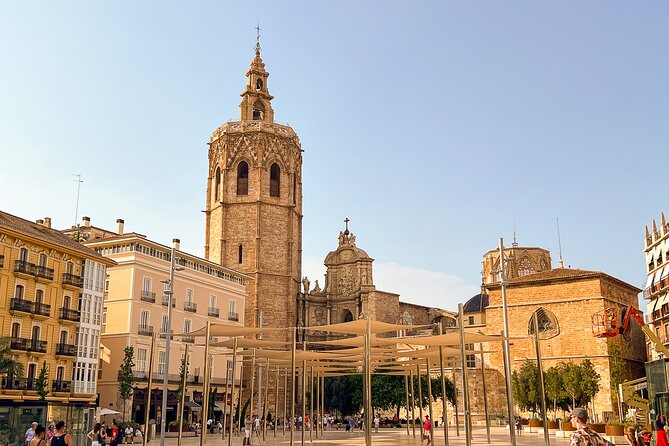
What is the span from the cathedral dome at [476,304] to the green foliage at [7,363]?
4527cm

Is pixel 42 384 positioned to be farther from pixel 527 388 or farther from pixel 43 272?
pixel 527 388

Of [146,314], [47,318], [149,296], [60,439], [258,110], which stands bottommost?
[60,439]

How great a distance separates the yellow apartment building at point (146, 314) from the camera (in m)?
40.7

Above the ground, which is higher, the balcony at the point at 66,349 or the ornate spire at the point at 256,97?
the ornate spire at the point at 256,97

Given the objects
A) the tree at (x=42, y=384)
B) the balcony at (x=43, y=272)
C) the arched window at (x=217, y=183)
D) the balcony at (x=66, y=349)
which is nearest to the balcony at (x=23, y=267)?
the balcony at (x=43, y=272)

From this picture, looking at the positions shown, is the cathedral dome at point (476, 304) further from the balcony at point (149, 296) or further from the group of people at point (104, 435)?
the group of people at point (104, 435)

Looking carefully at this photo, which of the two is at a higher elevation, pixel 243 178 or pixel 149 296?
pixel 243 178

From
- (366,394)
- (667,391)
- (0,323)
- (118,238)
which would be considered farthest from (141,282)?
(667,391)

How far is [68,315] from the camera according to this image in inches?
1350

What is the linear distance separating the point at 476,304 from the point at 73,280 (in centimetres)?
4218

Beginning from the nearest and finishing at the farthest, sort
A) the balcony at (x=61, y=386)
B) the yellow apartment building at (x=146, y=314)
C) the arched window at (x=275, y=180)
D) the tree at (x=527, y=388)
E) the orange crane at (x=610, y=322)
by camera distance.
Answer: the balcony at (x=61, y=386)
the orange crane at (x=610, y=322)
the yellow apartment building at (x=146, y=314)
the tree at (x=527, y=388)
the arched window at (x=275, y=180)

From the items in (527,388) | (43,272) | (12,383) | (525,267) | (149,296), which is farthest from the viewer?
(525,267)

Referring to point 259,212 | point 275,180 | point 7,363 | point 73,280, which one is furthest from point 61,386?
point 275,180

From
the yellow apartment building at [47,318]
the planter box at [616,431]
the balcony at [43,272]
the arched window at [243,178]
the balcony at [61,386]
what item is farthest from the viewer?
the arched window at [243,178]
